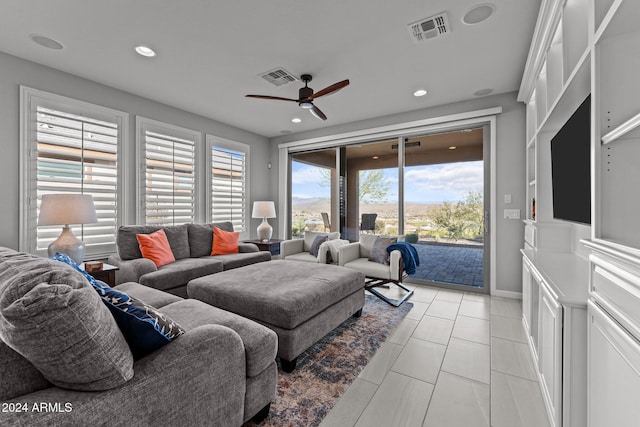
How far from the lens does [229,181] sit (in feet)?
16.7

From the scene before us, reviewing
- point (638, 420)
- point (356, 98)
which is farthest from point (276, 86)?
point (638, 420)

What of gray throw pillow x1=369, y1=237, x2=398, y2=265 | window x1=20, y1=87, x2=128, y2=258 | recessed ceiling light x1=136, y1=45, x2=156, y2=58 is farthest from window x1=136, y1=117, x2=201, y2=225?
gray throw pillow x1=369, y1=237, x2=398, y2=265

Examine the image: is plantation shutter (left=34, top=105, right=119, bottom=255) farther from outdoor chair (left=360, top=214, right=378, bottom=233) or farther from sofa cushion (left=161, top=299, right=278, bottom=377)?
outdoor chair (left=360, top=214, right=378, bottom=233)

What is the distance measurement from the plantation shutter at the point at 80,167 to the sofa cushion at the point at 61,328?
2.82 meters

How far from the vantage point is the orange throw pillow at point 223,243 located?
4113 millimetres

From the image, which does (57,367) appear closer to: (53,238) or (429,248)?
(53,238)

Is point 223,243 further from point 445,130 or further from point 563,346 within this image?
point 563,346

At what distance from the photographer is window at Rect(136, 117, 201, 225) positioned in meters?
3.86

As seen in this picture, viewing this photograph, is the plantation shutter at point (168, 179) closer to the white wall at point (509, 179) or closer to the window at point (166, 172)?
the window at point (166, 172)

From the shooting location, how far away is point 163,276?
2.94m

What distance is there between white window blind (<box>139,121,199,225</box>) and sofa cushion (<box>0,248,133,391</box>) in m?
3.31

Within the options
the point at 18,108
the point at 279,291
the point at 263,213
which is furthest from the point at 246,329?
the point at 263,213

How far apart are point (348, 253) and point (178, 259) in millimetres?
2240

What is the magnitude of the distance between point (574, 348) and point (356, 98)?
335 cm
